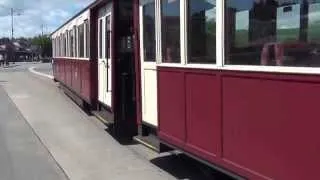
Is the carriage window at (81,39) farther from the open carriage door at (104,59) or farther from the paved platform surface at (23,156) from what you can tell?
the open carriage door at (104,59)

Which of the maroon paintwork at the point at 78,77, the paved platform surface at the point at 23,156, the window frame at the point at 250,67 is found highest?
the window frame at the point at 250,67

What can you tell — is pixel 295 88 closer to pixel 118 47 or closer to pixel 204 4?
pixel 204 4

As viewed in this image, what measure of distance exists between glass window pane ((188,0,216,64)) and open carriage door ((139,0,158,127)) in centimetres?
180

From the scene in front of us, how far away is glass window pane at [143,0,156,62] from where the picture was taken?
372 inches

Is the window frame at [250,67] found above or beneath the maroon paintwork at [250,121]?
above

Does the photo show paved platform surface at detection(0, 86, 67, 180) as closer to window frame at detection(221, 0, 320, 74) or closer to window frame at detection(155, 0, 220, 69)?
window frame at detection(155, 0, 220, 69)

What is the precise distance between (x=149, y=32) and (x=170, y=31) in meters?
1.28

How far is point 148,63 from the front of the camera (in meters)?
9.81

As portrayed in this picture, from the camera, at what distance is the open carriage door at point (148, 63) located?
9.46 m

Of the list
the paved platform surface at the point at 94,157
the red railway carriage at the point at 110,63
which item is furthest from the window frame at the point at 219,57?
the red railway carriage at the point at 110,63

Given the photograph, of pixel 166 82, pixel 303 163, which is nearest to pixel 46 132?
pixel 166 82

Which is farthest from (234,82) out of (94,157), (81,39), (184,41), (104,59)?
(81,39)

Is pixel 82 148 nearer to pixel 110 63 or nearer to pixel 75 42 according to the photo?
pixel 110 63

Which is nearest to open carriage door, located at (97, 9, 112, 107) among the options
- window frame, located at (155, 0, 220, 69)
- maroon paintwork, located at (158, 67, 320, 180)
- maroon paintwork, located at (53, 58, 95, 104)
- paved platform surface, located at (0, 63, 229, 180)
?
paved platform surface, located at (0, 63, 229, 180)
